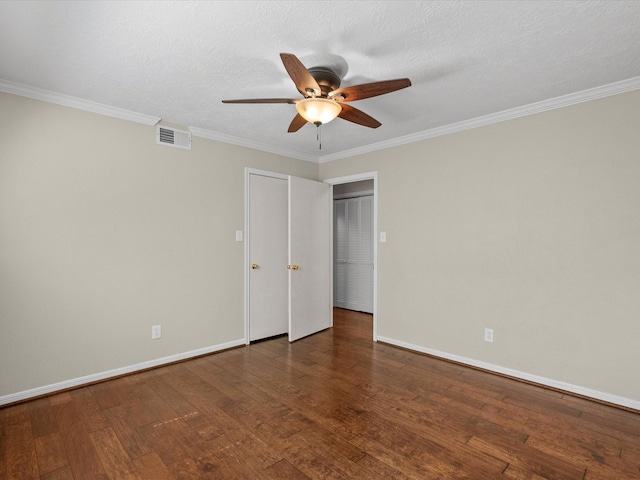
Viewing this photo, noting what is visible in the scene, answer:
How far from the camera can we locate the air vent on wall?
3.24 metres

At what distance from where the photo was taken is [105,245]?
2.91 metres

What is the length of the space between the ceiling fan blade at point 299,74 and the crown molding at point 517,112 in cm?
192

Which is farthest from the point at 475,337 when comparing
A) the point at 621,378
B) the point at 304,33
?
the point at 304,33

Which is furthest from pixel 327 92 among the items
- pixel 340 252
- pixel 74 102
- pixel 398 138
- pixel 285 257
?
pixel 340 252

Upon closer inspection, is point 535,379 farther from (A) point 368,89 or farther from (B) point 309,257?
(A) point 368,89

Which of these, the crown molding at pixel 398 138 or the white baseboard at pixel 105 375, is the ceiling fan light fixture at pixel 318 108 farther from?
the white baseboard at pixel 105 375

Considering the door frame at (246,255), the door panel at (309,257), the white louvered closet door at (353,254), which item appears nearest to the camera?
the door frame at (246,255)

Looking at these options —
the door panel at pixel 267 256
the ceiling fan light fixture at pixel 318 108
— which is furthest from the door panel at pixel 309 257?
the ceiling fan light fixture at pixel 318 108

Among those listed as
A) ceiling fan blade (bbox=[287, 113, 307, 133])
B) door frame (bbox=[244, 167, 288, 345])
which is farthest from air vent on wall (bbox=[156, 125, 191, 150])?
ceiling fan blade (bbox=[287, 113, 307, 133])

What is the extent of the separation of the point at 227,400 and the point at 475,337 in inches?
92.0

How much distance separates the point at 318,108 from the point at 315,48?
332 mm

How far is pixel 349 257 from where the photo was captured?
584cm

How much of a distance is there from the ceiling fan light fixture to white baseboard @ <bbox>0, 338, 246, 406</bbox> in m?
2.65

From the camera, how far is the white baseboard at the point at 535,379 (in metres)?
2.49
